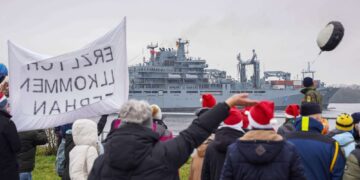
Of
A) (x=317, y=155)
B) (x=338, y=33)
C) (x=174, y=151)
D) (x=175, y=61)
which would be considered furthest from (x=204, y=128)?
(x=175, y=61)

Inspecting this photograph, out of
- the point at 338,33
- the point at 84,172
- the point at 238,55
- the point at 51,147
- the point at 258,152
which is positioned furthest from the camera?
the point at 238,55

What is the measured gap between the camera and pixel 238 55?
86312 millimetres

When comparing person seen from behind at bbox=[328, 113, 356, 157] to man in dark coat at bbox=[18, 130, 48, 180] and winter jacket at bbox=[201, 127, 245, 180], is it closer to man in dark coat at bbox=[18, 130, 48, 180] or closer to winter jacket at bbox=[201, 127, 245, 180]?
winter jacket at bbox=[201, 127, 245, 180]

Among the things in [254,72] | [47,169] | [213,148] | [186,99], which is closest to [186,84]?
[186,99]

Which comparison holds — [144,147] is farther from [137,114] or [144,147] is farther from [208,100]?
[208,100]

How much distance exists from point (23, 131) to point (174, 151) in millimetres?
3090

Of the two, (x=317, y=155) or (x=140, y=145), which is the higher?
Answer: (x=140, y=145)

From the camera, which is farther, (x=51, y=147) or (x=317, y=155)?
(x=51, y=147)

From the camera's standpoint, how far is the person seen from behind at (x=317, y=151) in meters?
3.74

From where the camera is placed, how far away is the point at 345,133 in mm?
4535

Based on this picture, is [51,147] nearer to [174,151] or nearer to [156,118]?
[156,118]

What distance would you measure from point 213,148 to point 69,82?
7.47 ft

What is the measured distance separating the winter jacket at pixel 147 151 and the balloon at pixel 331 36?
447cm

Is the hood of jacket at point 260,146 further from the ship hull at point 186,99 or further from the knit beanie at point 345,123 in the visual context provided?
the ship hull at point 186,99
